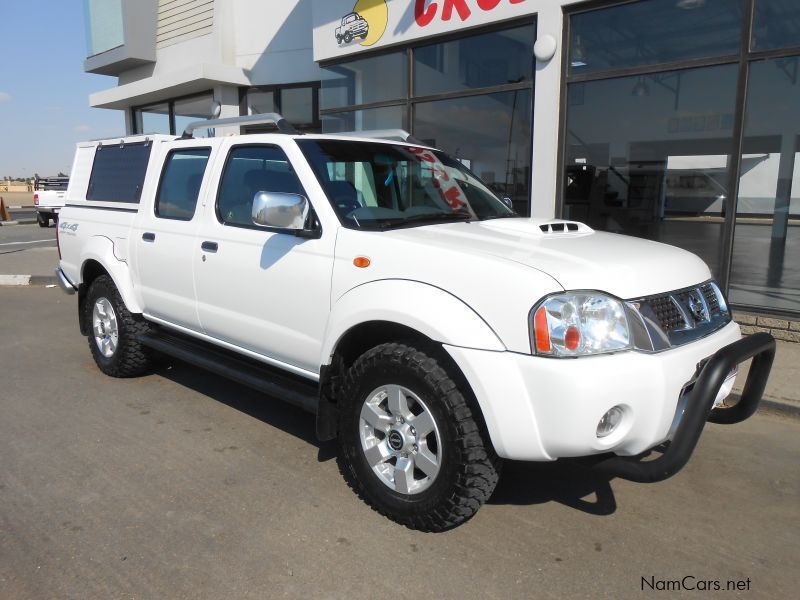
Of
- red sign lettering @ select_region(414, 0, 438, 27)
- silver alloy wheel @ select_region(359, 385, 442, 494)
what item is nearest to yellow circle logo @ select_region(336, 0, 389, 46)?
red sign lettering @ select_region(414, 0, 438, 27)

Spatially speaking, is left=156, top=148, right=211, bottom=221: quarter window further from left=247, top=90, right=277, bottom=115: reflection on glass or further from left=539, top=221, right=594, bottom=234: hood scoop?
left=247, top=90, right=277, bottom=115: reflection on glass

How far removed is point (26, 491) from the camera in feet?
11.0

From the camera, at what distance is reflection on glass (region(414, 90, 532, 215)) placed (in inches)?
320

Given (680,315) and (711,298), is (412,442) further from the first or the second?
(711,298)

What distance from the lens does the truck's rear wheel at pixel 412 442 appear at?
2727mm

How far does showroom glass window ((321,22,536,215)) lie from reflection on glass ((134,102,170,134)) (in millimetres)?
6853

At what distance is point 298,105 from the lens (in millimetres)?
12555

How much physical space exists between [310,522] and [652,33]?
666 cm

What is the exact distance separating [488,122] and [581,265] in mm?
6354

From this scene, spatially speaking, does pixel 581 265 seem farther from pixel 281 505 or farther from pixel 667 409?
pixel 281 505

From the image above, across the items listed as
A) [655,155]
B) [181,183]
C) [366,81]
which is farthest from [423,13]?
[181,183]

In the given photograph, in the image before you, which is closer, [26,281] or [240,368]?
[240,368]

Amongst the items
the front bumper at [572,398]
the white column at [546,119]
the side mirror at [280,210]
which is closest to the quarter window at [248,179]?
the side mirror at [280,210]

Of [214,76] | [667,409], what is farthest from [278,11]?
[667,409]
